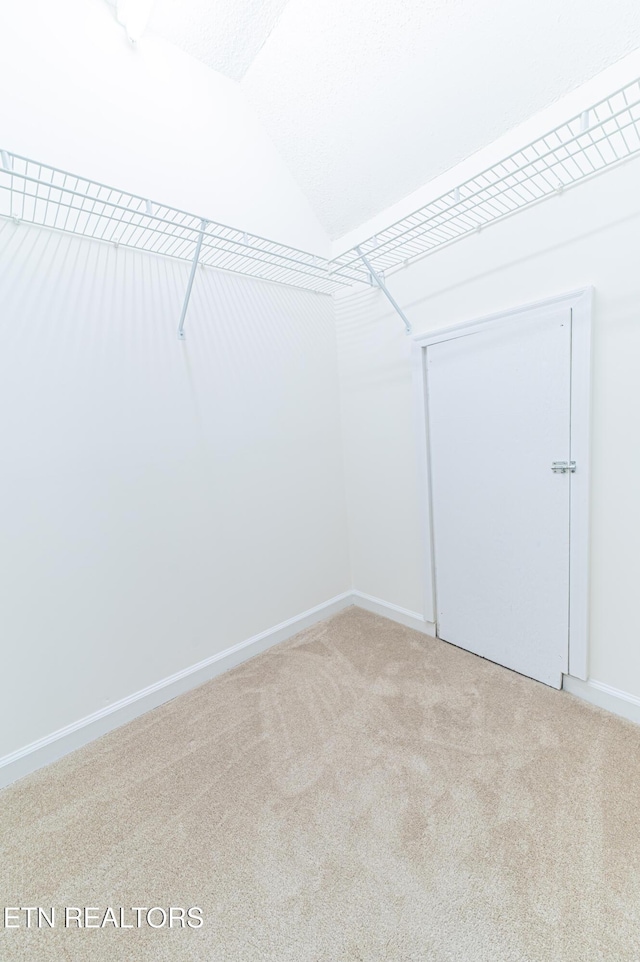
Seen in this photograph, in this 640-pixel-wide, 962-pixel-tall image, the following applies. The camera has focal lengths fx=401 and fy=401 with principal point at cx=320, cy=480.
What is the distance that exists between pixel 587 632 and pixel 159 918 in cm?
164

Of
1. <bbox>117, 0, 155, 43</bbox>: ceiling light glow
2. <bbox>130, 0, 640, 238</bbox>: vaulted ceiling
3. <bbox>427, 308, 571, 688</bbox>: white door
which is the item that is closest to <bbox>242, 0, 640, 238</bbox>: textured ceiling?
<bbox>130, 0, 640, 238</bbox>: vaulted ceiling

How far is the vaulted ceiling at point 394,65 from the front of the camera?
1337 millimetres

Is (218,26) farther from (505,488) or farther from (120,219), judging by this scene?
(505,488)

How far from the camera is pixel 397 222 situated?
1448 mm

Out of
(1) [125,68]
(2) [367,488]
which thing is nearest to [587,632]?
(2) [367,488]

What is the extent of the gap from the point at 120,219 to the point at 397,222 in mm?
983

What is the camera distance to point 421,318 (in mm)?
1944

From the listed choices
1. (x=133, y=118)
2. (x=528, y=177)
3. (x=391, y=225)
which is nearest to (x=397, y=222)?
(x=391, y=225)

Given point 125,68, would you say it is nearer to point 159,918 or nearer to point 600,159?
point 600,159

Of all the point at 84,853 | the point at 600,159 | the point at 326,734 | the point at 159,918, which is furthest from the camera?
the point at 326,734

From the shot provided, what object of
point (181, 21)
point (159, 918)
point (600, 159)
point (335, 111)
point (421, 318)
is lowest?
point (159, 918)

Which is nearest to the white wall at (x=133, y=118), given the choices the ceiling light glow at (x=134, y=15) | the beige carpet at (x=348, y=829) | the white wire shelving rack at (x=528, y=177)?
the ceiling light glow at (x=134, y=15)

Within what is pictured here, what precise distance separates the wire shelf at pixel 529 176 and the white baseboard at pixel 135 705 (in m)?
1.88

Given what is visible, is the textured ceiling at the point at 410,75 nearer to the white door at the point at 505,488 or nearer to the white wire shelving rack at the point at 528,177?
the white wire shelving rack at the point at 528,177
